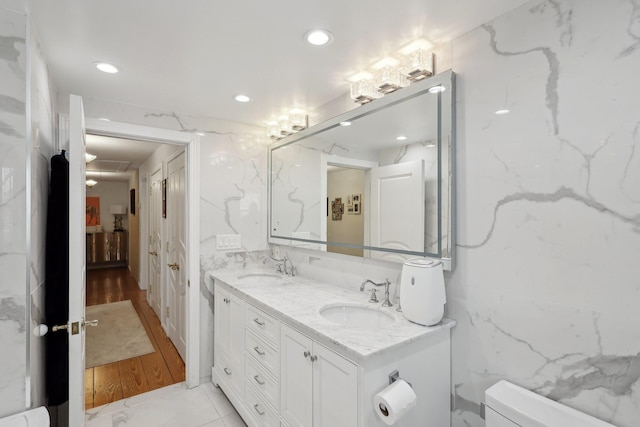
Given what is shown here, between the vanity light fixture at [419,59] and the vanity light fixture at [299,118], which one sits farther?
the vanity light fixture at [299,118]

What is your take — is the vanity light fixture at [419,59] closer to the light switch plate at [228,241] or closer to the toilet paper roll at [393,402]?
the toilet paper roll at [393,402]

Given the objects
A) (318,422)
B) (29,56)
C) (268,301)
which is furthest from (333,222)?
(29,56)

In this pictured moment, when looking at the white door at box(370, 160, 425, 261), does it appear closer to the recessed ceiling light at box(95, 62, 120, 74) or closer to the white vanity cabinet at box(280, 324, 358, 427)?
the white vanity cabinet at box(280, 324, 358, 427)

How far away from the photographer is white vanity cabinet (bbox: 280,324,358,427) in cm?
127

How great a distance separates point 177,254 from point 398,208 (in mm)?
2411

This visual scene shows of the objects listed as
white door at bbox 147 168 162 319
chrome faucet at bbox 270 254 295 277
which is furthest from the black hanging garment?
white door at bbox 147 168 162 319

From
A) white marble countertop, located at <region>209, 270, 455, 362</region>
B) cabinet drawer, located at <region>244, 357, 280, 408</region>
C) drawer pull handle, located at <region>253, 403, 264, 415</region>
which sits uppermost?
white marble countertop, located at <region>209, 270, 455, 362</region>

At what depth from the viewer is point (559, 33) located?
1187 millimetres

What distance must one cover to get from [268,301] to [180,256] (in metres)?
1.66

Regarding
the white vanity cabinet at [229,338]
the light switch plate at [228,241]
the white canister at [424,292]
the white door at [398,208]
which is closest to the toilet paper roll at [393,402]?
the white canister at [424,292]

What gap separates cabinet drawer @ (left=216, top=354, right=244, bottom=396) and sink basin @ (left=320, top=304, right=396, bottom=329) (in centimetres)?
84

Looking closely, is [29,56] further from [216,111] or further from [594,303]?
[594,303]

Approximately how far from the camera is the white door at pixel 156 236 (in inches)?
161

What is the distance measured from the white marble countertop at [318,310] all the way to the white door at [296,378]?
73 mm
